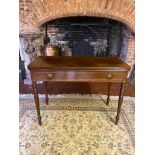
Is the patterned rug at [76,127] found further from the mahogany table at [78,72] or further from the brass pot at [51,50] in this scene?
the brass pot at [51,50]

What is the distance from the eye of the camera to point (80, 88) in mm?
2822

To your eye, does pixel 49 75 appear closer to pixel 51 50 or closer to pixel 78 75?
pixel 78 75

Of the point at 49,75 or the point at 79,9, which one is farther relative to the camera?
the point at 79,9

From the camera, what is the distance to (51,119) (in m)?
2.07

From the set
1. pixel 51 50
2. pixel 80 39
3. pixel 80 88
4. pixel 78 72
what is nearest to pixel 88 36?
pixel 80 39

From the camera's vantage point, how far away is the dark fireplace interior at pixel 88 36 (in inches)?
114

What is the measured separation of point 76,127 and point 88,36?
63.1 inches

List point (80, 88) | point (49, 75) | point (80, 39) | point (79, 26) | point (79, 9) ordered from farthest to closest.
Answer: point (80, 39) → point (79, 26) → point (80, 88) → point (79, 9) → point (49, 75)

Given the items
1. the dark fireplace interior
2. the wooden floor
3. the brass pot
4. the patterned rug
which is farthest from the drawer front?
the dark fireplace interior

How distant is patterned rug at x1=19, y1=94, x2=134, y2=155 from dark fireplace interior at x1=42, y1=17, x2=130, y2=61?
2.96 feet

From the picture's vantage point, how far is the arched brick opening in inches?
94.1
